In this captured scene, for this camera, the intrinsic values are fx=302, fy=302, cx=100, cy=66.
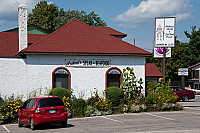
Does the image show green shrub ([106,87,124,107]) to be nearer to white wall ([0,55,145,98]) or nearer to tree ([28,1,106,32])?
white wall ([0,55,145,98])

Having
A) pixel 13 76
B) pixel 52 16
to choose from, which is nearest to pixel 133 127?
pixel 13 76

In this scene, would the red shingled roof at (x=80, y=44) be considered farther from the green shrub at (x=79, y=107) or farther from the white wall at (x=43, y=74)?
the green shrub at (x=79, y=107)

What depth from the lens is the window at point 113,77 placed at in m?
23.9

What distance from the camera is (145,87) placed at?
25672 millimetres

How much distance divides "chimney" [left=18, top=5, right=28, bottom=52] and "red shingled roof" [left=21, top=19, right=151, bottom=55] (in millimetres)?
989

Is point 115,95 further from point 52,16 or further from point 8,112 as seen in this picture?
point 52,16

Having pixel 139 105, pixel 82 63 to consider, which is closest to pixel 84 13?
pixel 82 63

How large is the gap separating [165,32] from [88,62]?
6.92 m

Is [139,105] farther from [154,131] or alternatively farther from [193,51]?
[193,51]

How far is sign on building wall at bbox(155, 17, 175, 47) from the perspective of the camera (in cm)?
2477

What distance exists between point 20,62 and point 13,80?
1435 mm

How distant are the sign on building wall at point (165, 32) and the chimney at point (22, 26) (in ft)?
34.8

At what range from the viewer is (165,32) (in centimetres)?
2489

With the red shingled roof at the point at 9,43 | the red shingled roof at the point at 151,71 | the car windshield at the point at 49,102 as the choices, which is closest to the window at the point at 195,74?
the red shingled roof at the point at 151,71
